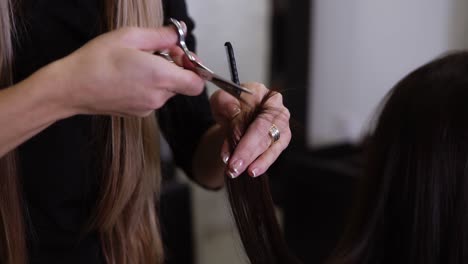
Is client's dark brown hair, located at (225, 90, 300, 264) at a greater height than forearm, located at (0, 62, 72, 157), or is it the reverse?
forearm, located at (0, 62, 72, 157)

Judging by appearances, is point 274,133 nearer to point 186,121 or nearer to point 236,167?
point 236,167

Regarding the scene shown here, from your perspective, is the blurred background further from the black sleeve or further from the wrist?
the wrist

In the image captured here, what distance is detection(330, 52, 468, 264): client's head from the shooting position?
72 cm

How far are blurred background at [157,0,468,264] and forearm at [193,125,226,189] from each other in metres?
0.65

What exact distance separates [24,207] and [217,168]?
286 mm

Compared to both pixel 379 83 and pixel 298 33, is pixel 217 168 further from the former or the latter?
pixel 379 83

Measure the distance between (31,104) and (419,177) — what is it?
529 mm

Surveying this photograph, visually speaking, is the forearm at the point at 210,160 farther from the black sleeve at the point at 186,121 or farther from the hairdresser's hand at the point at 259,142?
the hairdresser's hand at the point at 259,142

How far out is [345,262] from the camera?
0.79 meters

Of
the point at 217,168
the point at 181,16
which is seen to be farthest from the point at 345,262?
the point at 181,16

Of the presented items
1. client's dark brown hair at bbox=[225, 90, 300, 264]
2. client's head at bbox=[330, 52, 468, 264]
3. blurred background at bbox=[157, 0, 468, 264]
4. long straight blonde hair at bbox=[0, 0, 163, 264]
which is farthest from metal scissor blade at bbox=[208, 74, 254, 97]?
blurred background at bbox=[157, 0, 468, 264]

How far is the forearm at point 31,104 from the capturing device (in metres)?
0.47

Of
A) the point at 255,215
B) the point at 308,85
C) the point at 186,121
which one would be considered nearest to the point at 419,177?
the point at 255,215

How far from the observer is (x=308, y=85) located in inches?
70.9
